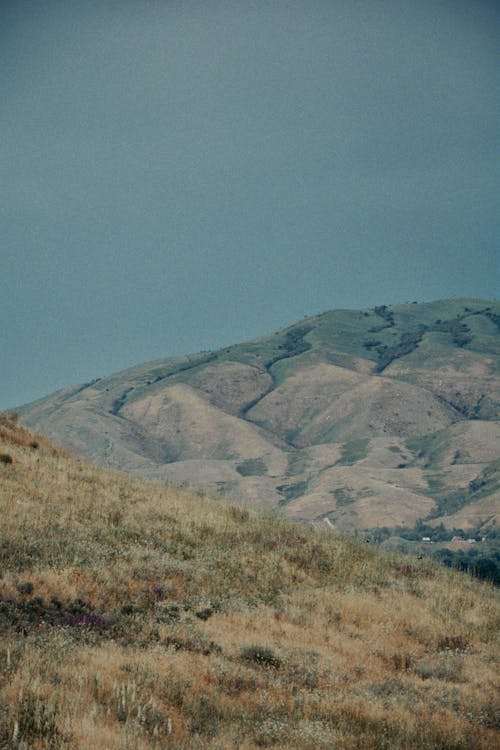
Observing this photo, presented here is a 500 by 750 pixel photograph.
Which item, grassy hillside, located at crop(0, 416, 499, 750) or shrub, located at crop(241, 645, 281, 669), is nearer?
grassy hillside, located at crop(0, 416, 499, 750)

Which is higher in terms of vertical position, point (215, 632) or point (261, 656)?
point (215, 632)

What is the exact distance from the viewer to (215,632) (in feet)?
38.0

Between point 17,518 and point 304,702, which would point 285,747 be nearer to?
point 304,702

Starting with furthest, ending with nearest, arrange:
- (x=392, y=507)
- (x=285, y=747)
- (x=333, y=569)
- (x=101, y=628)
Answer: (x=392, y=507) < (x=333, y=569) < (x=101, y=628) < (x=285, y=747)

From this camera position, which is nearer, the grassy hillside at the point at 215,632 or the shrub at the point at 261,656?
the grassy hillside at the point at 215,632

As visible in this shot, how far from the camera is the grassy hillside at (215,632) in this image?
24.0 ft

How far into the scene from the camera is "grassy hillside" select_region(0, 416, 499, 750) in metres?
7.32

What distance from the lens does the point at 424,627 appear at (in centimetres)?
1372

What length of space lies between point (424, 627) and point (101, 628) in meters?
7.26

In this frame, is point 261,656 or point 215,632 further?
point 215,632

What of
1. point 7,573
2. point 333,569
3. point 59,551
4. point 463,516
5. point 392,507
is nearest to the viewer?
point 7,573


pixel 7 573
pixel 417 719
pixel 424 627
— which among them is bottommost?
pixel 424 627

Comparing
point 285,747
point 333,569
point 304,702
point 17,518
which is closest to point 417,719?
point 304,702

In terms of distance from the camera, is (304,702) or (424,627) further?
(424,627)
